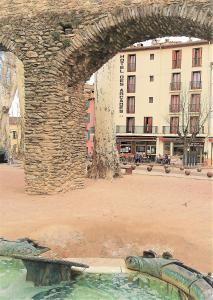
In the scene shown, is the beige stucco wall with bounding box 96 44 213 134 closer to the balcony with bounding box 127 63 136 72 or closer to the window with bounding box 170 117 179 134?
the balcony with bounding box 127 63 136 72

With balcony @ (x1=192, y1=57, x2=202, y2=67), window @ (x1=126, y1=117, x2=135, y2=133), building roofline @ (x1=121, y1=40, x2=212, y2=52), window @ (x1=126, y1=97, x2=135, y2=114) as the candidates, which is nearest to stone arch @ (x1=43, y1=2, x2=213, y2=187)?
balcony @ (x1=192, y1=57, x2=202, y2=67)

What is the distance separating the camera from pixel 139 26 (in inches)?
372

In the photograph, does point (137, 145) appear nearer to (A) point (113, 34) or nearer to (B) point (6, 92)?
(B) point (6, 92)

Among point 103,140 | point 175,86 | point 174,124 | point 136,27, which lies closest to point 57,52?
point 136,27

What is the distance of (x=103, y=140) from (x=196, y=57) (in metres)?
21.5

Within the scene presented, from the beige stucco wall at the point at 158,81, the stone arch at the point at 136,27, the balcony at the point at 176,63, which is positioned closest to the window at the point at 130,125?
the beige stucco wall at the point at 158,81

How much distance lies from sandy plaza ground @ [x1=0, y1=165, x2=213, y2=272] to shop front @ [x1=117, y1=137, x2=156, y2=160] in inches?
902

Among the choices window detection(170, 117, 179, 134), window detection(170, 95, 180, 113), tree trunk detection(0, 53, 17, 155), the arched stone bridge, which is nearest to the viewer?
the arched stone bridge

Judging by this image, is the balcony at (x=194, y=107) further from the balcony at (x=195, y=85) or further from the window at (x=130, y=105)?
the window at (x=130, y=105)

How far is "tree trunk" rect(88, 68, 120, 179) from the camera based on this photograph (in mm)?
13805

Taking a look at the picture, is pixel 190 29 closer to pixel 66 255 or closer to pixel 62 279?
pixel 66 255

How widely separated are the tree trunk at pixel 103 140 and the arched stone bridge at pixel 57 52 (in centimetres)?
299

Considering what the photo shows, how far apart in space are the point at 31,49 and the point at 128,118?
25740mm

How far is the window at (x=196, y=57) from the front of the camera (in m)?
32.7
